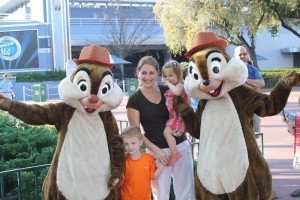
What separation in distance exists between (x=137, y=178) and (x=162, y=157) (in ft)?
0.92

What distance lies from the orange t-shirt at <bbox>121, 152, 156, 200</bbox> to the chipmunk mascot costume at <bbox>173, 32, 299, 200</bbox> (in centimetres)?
49

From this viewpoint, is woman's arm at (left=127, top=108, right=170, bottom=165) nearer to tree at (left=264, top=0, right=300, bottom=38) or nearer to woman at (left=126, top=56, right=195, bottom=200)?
woman at (left=126, top=56, right=195, bottom=200)

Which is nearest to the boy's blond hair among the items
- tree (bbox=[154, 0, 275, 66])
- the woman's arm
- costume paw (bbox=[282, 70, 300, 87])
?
the woman's arm

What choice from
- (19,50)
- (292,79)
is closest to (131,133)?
(292,79)

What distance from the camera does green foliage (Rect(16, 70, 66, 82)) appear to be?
30620 millimetres

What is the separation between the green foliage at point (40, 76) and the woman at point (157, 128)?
89.3 feet

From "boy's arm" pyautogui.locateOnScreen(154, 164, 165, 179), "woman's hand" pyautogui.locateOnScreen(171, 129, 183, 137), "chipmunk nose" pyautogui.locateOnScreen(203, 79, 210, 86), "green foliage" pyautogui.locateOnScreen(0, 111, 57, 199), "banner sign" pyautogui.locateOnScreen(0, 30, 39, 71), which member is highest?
"banner sign" pyautogui.locateOnScreen(0, 30, 39, 71)

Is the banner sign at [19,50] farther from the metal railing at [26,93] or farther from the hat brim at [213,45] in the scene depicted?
the hat brim at [213,45]

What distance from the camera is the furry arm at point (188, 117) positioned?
4.08 m

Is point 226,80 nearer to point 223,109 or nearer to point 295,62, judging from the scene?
point 223,109

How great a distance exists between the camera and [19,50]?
3231 cm

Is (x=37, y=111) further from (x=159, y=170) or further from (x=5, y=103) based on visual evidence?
(x=159, y=170)

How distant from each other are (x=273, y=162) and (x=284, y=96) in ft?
16.3

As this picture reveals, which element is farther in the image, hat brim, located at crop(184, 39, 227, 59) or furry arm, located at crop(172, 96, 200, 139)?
furry arm, located at crop(172, 96, 200, 139)
